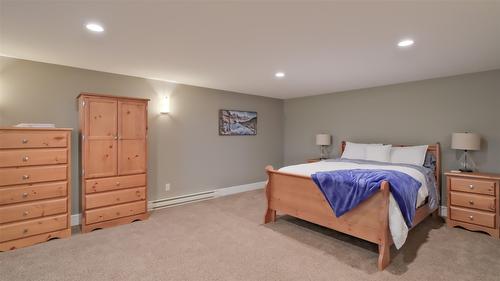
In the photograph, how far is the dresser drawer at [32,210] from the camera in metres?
2.55

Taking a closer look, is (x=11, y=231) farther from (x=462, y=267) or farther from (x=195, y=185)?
(x=462, y=267)

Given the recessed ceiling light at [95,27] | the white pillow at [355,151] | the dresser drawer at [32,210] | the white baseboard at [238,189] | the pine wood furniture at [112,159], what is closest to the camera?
the recessed ceiling light at [95,27]

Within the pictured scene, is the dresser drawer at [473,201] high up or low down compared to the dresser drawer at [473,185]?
down

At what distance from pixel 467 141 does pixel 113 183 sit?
4.86m

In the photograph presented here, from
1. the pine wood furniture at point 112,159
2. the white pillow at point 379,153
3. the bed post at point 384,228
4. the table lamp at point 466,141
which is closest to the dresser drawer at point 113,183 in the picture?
the pine wood furniture at point 112,159

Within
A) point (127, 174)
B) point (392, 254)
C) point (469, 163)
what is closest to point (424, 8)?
point (392, 254)

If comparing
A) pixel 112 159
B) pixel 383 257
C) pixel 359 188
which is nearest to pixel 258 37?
pixel 359 188

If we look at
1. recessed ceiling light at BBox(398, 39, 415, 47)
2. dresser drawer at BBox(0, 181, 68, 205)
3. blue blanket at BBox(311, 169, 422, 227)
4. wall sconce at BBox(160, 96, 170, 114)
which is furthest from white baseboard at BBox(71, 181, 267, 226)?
recessed ceiling light at BBox(398, 39, 415, 47)

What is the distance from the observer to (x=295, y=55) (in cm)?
285

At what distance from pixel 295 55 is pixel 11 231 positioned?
367cm

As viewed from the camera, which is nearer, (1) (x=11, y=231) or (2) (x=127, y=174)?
(1) (x=11, y=231)

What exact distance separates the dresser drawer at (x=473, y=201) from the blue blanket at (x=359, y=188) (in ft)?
2.68

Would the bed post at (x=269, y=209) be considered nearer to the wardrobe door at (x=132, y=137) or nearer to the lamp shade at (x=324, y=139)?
the wardrobe door at (x=132, y=137)

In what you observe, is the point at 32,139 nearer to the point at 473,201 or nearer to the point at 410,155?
the point at 410,155
